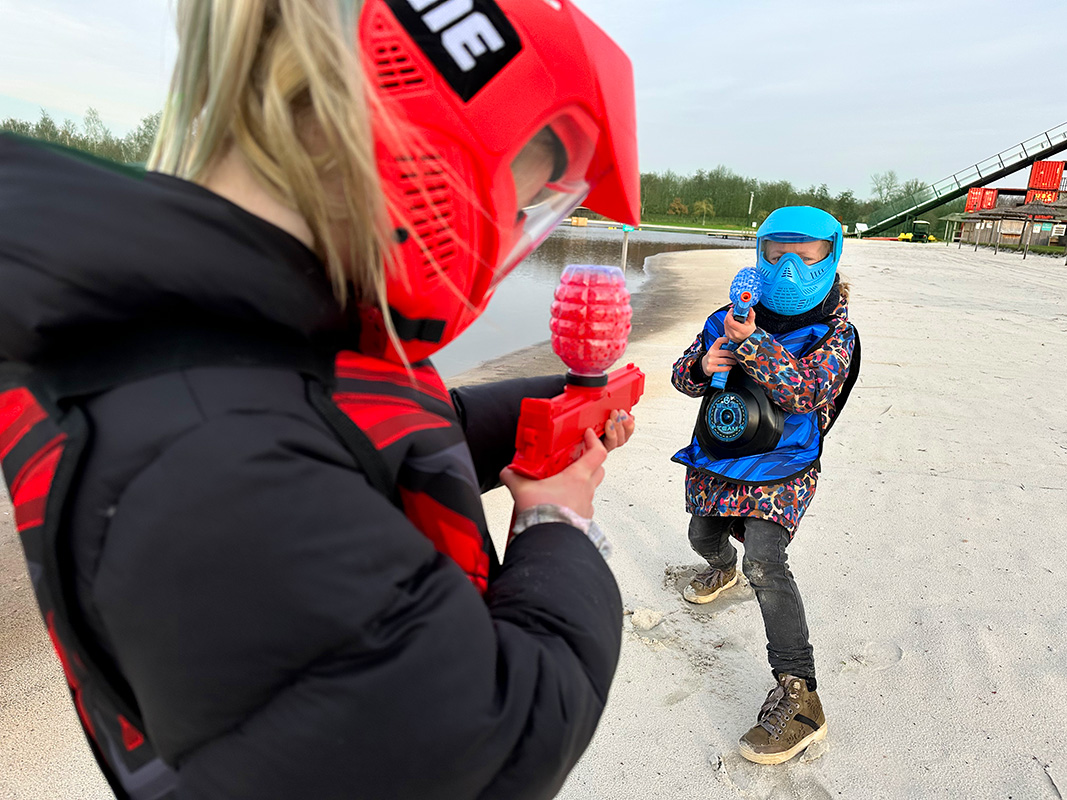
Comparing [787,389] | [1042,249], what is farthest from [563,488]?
[1042,249]

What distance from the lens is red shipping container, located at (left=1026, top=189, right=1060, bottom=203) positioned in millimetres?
35125

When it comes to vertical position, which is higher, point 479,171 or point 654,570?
point 479,171

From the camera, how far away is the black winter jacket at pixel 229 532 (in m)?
0.65

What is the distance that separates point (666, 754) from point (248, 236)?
2.32 m

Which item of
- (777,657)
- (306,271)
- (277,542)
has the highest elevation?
(306,271)

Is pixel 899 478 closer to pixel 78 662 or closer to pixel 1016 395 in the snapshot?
pixel 1016 395

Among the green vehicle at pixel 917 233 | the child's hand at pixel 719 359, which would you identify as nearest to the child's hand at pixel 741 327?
the child's hand at pixel 719 359

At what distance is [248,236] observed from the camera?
2.37 feet

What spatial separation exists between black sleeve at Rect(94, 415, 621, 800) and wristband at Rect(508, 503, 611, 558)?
0.32 metres

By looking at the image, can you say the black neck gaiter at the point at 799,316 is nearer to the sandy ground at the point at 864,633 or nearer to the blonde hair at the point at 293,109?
the sandy ground at the point at 864,633

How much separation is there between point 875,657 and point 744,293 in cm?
167

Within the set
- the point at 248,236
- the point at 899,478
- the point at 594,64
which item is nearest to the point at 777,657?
the point at 594,64

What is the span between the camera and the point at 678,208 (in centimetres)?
6662

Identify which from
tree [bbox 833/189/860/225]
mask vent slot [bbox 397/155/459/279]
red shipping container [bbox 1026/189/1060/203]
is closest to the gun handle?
mask vent slot [bbox 397/155/459/279]
